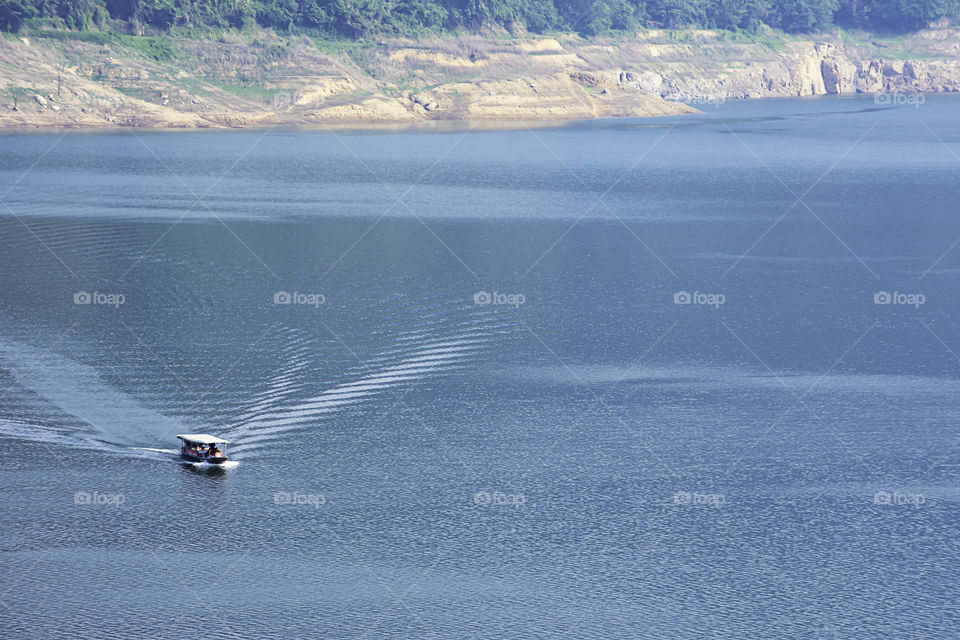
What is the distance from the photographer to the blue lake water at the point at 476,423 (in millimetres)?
41188

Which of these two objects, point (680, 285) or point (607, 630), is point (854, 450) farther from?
point (680, 285)

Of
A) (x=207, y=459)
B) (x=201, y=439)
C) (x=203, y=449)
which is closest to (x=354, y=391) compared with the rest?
(x=201, y=439)

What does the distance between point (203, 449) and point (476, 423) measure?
12.6m

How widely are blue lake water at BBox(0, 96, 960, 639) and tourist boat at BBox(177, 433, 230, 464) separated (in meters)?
0.62

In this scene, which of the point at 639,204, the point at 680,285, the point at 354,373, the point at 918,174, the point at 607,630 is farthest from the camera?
the point at 918,174

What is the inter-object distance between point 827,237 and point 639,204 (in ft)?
75.0

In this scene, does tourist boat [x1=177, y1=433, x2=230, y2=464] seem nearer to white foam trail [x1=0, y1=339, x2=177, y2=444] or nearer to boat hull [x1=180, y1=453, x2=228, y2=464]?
boat hull [x1=180, y1=453, x2=228, y2=464]

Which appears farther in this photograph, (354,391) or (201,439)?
(354,391)

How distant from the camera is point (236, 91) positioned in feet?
648

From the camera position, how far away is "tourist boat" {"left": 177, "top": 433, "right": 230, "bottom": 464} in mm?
50500

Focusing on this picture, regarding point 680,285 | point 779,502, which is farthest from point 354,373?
point 680,285

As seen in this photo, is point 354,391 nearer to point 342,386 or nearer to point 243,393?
point 342,386

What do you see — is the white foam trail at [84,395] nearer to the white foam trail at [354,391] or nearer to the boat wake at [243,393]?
the boat wake at [243,393]

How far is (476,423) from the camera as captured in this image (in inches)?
2226
